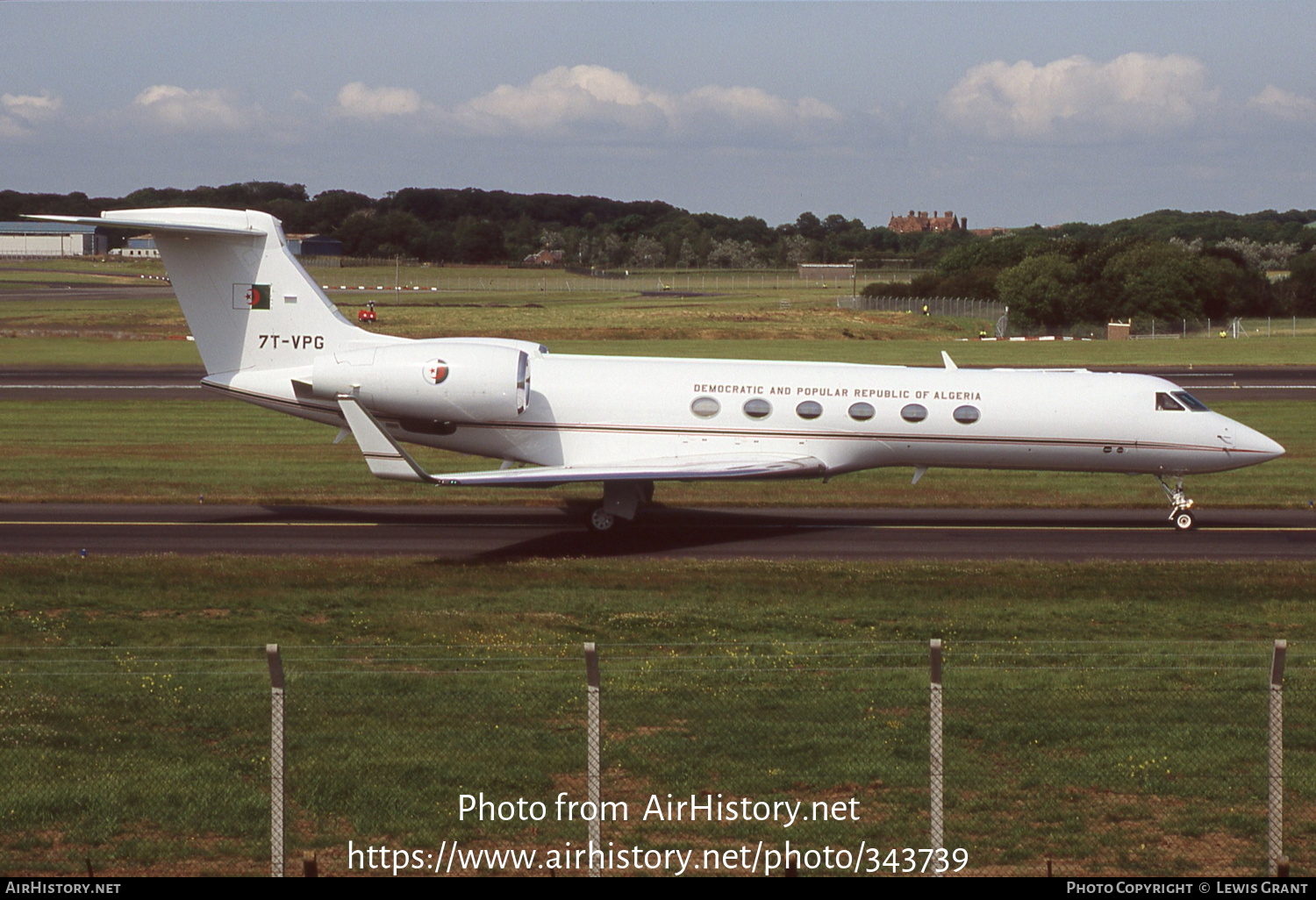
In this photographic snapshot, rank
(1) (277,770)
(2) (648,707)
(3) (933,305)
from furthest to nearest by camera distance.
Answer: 1. (3) (933,305)
2. (2) (648,707)
3. (1) (277,770)

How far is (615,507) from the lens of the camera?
24.8 meters

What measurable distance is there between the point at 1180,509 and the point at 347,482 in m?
17.4

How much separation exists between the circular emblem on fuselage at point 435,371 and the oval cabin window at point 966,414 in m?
9.06

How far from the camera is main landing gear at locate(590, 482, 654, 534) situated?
24.8 meters

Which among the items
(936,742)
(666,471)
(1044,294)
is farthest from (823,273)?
(936,742)

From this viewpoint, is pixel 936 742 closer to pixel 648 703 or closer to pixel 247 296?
pixel 648 703

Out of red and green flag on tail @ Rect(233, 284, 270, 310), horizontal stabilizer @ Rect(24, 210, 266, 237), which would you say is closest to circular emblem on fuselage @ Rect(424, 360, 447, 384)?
red and green flag on tail @ Rect(233, 284, 270, 310)

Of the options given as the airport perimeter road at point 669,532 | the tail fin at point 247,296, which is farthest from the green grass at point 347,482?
the tail fin at point 247,296

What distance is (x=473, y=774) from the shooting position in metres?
11.4

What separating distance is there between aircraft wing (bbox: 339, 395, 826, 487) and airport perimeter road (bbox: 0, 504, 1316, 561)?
4.33ft

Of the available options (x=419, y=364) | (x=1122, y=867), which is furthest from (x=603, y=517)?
(x=1122, y=867)

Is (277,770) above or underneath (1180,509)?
above

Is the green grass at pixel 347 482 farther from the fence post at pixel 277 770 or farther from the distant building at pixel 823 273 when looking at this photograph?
the distant building at pixel 823 273

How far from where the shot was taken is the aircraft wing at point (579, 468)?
70.0ft
